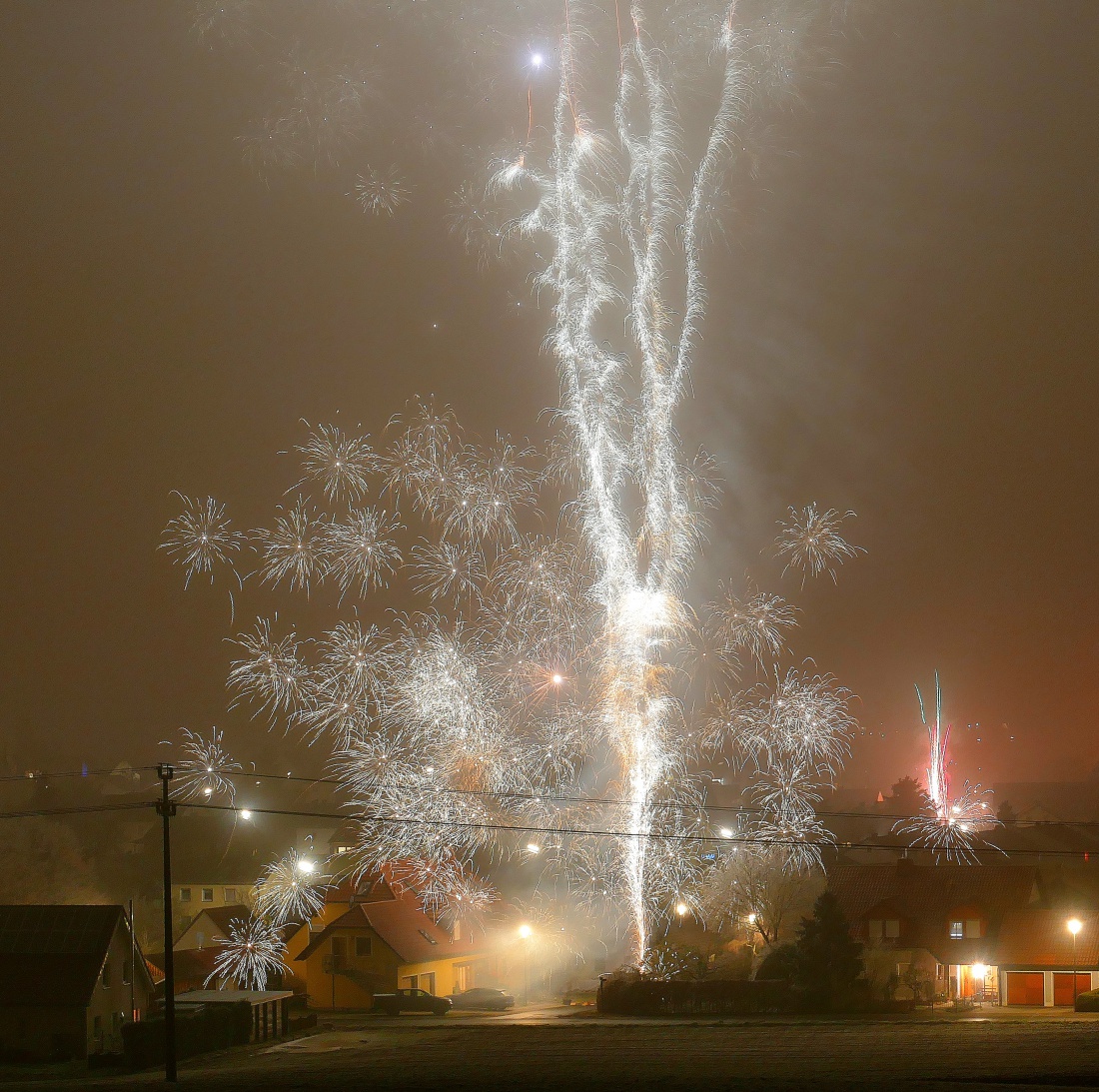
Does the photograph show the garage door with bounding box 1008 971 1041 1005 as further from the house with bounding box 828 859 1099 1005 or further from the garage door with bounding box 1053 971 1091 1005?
the garage door with bounding box 1053 971 1091 1005

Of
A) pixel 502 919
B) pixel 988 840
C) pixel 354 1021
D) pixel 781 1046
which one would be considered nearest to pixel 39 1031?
pixel 354 1021

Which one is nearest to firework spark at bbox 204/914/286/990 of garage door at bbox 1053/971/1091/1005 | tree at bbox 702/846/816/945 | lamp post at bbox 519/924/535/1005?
lamp post at bbox 519/924/535/1005

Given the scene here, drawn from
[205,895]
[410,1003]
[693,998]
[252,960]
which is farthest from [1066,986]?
[205,895]

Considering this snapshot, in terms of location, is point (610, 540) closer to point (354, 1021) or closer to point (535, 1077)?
point (535, 1077)

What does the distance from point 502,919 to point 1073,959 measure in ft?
70.3

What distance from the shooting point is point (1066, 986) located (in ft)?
144

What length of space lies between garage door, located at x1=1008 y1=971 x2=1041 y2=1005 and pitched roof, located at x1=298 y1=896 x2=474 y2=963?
20.8 m

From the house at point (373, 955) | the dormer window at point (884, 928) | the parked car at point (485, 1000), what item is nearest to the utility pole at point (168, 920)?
the parked car at point (485, 1000)

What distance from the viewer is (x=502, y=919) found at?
5169 centimetres

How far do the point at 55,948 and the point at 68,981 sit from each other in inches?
75.1

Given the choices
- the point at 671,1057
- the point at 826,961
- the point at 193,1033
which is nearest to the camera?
the point at 671,1057

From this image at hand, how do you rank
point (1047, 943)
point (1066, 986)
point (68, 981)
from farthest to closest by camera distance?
point (1047, 943)
point (1066, 986)
point (68, 981)

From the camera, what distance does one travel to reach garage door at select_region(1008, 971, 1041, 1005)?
44.6m

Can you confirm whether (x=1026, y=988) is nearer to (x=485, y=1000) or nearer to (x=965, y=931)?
(x=965, y=931)
